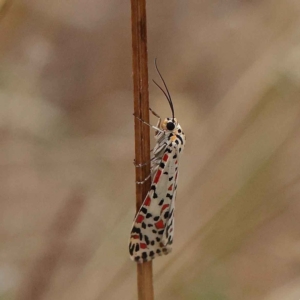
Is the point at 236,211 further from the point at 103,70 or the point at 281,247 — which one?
the point at 103,70

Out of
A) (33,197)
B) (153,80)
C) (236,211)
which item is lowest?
(236,211)

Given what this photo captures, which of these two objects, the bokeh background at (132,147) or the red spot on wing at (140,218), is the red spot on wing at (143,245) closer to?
the red spot on wing at (140,218)

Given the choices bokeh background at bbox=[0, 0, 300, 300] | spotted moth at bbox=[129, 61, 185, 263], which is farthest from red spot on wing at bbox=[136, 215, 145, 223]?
bokeh background at bbox=[0, 0, 300, 300]

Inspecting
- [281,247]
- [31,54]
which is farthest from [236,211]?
[31,54]

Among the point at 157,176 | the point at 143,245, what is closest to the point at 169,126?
the point at 157,176

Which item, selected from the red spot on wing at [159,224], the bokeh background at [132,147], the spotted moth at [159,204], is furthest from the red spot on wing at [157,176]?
the bokeh background at [132,147]

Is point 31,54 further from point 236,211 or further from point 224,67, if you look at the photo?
point 236,211

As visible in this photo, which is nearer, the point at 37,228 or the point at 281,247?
the point at 37,228

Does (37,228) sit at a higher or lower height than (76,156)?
lower
